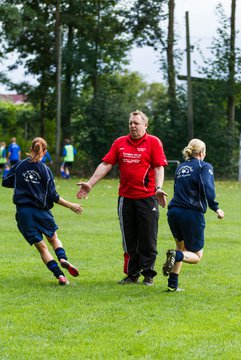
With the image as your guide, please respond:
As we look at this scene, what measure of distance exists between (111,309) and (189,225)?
1651 millimetres

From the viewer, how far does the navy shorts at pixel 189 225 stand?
9.14 m

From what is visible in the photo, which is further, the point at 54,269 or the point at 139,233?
the point at 139,233

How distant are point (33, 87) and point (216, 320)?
1610 inches

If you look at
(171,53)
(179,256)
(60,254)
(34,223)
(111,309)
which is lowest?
(111,309)

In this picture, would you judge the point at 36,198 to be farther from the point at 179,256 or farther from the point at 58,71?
the point at 58,71

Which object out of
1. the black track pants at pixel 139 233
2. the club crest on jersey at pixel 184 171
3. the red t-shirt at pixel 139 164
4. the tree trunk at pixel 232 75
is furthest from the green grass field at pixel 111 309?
the tree trunk at pixel 232 75

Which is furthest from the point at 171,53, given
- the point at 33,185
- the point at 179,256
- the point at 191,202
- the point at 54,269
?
the point at 179,256

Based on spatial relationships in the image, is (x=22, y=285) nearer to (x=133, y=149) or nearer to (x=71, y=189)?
(x=133, y=149)

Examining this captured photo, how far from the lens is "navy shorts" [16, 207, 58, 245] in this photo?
9.60 m

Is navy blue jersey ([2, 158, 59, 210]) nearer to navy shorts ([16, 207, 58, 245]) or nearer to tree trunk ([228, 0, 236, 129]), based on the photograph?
navy shorts ([16, 207, 58, 245])

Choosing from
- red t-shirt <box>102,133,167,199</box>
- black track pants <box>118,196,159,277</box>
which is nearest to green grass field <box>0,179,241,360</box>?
black track pants <box>118,196,159,277</box>

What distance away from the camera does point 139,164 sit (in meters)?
9.68

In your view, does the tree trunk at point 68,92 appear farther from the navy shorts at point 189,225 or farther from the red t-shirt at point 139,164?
the navy shorts at point 189,225

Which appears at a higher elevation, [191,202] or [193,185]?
[193,185]
